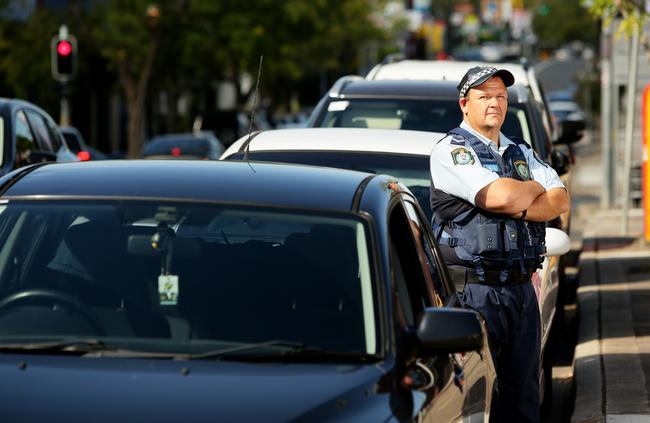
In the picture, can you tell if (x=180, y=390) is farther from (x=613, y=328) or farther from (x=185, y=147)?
(x=185, y=147)

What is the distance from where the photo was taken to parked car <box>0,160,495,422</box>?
14.3 ft

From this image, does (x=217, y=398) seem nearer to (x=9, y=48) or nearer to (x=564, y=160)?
(x=564, y=160)

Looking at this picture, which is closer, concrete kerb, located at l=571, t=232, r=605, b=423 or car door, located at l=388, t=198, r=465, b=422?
car door, located at l=388, t=198, r=465, b=422

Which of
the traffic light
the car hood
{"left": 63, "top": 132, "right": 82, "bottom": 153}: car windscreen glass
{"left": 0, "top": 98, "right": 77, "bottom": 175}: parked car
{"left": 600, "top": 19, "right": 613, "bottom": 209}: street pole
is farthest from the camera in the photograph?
the traffic light

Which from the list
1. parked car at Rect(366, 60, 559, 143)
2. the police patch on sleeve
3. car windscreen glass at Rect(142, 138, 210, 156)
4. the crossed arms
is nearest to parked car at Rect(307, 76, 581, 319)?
parked car at Rect(366, 60, 559, 143)

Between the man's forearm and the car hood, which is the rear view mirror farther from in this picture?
the man's forearm

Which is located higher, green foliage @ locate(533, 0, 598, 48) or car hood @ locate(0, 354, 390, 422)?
car hood @ locate(0, 354, 390, 422)

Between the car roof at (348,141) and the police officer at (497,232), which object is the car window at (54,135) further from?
the police officer at (497,232)

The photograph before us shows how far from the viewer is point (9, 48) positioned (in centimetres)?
4228

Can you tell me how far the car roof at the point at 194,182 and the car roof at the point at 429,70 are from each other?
8.12m

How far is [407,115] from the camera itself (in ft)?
36.0

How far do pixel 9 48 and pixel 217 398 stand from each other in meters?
39.1

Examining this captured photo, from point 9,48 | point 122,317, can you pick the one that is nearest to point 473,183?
point 122,317

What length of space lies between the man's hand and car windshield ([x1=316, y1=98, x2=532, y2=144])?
3.96 meters
